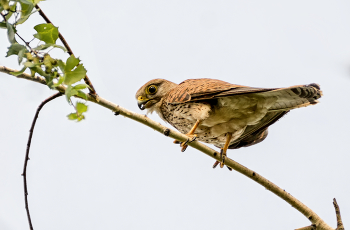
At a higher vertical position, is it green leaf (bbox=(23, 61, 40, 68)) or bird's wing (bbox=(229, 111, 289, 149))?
bird's wing (bbox=(229, 111, 289, 149))

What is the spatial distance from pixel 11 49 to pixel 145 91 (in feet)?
11.7

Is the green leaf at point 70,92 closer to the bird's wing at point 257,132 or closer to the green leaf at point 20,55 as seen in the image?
the green leaf at point 20,55

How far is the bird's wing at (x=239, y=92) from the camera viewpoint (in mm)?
4344

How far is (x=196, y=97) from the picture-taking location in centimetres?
499

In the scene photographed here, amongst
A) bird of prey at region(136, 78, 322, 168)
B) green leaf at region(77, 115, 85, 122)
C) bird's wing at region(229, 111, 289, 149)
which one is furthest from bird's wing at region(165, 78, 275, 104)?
green leaf at region(77, 115, 85, 122)

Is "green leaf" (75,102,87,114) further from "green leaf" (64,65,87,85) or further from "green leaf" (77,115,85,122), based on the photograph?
"green leaf" (64,65,87,85)

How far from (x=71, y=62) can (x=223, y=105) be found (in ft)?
10.1

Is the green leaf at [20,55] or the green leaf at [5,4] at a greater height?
the green leaf at [5,4]

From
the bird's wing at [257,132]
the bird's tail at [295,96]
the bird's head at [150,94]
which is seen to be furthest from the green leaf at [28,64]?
the bird's wing at [257,132]

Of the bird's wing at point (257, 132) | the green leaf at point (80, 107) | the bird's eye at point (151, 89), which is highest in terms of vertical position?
the bird's eye at point (151, 89)

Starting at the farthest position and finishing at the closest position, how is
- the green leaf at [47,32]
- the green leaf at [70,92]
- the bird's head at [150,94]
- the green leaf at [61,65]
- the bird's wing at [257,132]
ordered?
1. the bird's head at [150,94]
2. the bird's wing at [257,132]
3. the green leaf at [47,32]
4. the green leaf at [61,65]
5. the green leaf at [70,92]

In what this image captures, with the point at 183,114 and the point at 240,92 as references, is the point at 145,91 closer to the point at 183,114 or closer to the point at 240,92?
the point at 183,114

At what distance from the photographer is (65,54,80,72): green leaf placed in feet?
7.25

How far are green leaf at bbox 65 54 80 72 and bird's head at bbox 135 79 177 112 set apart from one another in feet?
11.6
